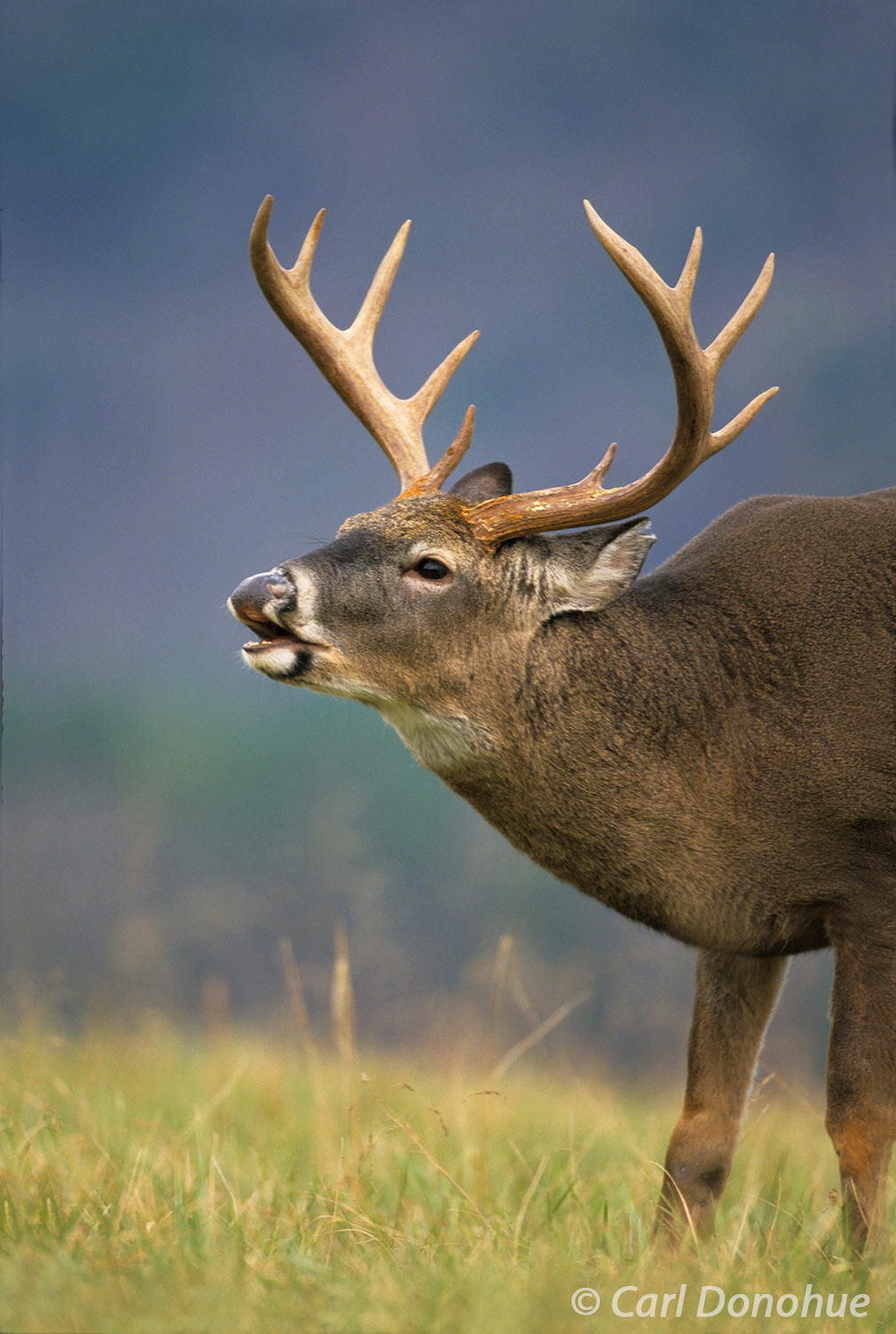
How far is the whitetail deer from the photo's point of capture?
15.1ft

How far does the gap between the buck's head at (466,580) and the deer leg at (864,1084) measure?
4.51 feet

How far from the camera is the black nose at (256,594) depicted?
4.54 metres

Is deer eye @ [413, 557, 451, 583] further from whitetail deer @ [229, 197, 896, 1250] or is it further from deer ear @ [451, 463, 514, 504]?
deer ear @ [451, 463, 514, 504]

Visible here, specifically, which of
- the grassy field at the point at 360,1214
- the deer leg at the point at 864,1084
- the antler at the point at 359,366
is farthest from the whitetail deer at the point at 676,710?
the antler at the point at 359,366

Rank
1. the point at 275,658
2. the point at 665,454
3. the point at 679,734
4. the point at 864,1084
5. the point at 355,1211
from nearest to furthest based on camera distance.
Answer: the point at 355,1211
the point at 864,1084
the point at 275,658
the point at 679,734
the point at 665,454

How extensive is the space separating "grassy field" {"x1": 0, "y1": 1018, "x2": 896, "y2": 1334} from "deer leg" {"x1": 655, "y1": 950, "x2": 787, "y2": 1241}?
0.49 feet

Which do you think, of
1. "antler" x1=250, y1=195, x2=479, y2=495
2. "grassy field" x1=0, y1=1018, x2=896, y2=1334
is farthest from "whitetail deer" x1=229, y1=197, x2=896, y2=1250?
"antler" x1=250, y1=195, x2=479, y2=495

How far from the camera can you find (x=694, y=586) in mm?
5109

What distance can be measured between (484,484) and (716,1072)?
84.2 inches

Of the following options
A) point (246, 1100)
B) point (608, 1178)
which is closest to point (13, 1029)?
point (246, 1100)

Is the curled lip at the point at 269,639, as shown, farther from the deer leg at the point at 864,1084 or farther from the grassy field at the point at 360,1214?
the deer leg at the point at 864,1084

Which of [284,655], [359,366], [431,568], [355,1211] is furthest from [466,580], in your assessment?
[355,1211]

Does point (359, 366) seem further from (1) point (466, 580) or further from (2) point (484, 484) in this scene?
(1) point (466, 580)

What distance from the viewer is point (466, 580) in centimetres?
483
